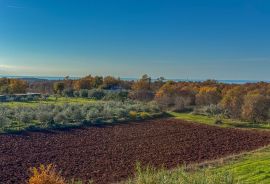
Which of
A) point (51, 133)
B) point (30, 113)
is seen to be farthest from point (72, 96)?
point (51, 133)

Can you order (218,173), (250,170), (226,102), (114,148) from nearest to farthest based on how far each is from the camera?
(218,173), (250,170), (114,148), (226,102)

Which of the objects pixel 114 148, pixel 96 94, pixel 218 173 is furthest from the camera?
pixel 96 94

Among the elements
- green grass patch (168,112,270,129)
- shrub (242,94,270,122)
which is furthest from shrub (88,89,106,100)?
shrub (242,94,270,122)

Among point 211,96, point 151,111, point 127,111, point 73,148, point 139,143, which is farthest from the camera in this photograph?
point 211,96

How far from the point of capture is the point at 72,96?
69062mm

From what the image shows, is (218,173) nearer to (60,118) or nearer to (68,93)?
(60,118)

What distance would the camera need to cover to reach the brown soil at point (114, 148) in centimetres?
1571

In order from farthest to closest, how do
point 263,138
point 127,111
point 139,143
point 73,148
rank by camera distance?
point 127,111
point 263,138
point 139,143
point 73,148

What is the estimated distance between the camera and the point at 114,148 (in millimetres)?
20922

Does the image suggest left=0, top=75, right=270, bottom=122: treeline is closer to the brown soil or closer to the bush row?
the brown soil

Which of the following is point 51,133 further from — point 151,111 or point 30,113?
point 151,111

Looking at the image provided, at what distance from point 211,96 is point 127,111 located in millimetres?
15211

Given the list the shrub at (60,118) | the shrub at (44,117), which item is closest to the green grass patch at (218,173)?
the shrub at (60,118)

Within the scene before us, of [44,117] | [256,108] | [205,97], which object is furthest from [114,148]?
[205,97]
